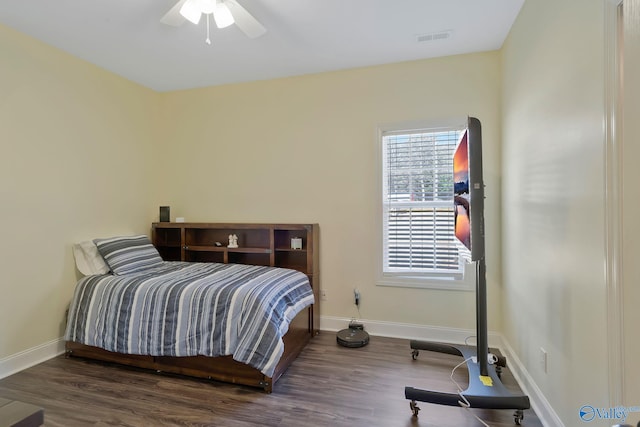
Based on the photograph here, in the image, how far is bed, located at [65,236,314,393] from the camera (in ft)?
7.29

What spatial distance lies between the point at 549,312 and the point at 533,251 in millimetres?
430

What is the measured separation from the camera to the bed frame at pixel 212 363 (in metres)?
2.26

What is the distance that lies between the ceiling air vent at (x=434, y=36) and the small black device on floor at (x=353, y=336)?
9.16 ft

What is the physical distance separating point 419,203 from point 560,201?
151 cm

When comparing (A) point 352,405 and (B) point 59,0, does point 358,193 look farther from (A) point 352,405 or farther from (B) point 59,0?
(B) point 59,0

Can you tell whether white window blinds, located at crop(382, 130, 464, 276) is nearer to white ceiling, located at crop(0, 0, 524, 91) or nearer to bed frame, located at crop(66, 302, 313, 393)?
white ceiling, located at crop(0, 0, 524, 91)

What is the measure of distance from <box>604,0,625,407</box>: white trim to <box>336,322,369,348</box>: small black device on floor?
191cm

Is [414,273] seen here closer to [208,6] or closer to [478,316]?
[478,316]

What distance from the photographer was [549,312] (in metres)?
1.81

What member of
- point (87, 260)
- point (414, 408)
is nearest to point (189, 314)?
point (87, 260)

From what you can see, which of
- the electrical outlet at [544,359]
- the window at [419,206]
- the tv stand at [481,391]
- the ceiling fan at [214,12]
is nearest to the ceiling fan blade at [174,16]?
the ceiling fan at [214,12]

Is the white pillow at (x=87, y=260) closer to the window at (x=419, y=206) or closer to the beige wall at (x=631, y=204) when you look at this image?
the window at (x=419, y=206)

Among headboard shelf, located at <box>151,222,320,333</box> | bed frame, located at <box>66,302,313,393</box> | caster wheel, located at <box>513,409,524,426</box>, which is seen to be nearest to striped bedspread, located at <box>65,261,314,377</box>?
bed frame, located at <box>66,302,313,393</box>

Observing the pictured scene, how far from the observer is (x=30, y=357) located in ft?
8.46
